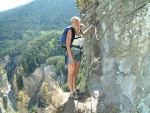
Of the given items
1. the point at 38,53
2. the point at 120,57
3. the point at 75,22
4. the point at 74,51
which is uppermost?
the point at 75,22

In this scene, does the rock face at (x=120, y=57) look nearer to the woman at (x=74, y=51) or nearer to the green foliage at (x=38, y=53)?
the woman at (x=74, y=51)

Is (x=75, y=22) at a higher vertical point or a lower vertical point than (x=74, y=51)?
higher

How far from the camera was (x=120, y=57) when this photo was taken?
23.7 feet

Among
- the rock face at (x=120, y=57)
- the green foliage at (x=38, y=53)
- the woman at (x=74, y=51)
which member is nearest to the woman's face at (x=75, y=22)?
the woman at (x=74, y=51)

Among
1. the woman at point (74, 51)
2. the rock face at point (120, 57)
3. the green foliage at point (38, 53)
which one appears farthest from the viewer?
the green foliage at point (38, 53)

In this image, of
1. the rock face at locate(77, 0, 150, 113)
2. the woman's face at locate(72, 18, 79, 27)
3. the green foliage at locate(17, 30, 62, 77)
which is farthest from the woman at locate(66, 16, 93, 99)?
the green foliage at locate(17, 30, 62, 77)

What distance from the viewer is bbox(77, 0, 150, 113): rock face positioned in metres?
6.14

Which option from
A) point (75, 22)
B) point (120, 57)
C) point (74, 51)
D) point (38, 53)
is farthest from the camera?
point (38, 53)

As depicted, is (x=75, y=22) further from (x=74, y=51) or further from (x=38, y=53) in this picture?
(x=38, y=53)

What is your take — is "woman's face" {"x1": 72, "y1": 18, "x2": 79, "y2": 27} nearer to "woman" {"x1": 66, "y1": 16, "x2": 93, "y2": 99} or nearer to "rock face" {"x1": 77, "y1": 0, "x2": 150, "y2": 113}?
"woman" {"x1": 66, "y1": 16, "x2": 93, "y2": 99}

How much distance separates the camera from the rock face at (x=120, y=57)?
614cm

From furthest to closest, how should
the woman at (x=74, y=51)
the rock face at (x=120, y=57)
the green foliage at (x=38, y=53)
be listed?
the green foliage at (x=38, y=53) → the woman at (x=74, y=51) → the rock face at (x=120, y=57)

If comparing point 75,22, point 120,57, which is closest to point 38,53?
point 75,22

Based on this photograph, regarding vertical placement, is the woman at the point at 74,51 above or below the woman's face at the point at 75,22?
below
